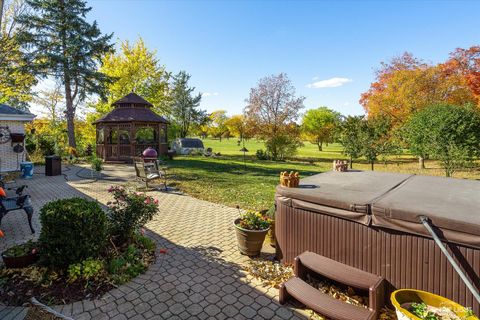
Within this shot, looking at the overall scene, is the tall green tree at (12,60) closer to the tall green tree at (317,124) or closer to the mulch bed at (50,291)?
the mulch bed at (50,291)

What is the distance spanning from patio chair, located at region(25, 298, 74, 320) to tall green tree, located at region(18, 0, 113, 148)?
21.8 metres

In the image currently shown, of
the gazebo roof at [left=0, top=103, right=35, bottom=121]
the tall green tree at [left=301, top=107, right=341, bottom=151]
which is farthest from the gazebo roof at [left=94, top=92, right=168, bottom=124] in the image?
the tall green tree at [left=301, top=107, right=341, bottom=151]

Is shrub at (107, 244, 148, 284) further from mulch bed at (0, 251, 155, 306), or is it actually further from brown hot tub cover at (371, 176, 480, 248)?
brown hot tub cover at (371, 176, 480, 248)

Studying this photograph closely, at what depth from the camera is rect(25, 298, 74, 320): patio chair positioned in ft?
10.9

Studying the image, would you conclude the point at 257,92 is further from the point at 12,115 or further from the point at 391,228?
the point at 391,228

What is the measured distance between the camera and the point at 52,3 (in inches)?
829

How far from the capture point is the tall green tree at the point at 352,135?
16875mm

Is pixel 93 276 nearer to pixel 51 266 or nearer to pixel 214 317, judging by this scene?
pixel 51 266

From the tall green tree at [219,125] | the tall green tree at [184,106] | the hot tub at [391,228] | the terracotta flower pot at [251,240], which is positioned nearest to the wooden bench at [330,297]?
the hot tub at [391,228]

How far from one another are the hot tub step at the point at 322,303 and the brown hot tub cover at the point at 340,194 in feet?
3.62

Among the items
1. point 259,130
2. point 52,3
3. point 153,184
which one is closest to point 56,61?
point 52,3

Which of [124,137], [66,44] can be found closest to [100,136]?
[124,137]

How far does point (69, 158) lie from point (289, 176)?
21.1 metres

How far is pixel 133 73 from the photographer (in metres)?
25.5
